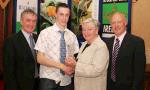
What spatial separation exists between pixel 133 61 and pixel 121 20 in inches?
17.6

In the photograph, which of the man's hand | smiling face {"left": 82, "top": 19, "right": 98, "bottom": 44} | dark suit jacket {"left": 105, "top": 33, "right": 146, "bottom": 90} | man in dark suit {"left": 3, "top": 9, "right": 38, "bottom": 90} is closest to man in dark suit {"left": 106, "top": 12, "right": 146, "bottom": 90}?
dark suit jacket {"left": 105, "top": 33, "right": 146, "bottom": 90}

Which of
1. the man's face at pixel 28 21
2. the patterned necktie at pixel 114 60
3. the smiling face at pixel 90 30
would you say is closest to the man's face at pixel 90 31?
the smiling face at pixel 90 30

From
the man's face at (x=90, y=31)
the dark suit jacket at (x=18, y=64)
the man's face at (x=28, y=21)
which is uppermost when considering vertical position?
the man's face at (x=28, y=21)

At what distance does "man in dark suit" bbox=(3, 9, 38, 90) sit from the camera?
3.01 metres

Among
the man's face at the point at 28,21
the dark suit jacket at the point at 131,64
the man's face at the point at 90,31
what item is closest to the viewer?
the man's face at the point at 90,31

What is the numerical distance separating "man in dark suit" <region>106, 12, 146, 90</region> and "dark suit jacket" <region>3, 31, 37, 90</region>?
86cm

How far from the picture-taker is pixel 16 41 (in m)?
3.03

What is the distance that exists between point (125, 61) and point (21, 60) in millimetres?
1086

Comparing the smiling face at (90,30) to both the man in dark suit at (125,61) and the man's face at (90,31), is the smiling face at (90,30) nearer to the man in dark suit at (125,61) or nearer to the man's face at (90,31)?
the man's face at (90,31)

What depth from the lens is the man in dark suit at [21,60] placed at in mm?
3012

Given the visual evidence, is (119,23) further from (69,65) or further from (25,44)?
(25,44)

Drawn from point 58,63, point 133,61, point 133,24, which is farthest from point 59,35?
point 133,24

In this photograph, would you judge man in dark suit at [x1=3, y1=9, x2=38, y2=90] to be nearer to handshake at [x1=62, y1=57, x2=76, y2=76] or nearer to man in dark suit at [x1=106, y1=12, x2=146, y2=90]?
handshake at [x1=62, y1=57, x2=76, y2=76]

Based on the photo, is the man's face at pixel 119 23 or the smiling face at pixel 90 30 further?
the man's face at pixel 119 23
